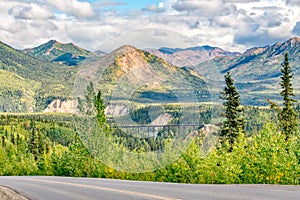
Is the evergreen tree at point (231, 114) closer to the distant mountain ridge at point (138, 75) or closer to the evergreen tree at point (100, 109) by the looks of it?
the evergreen tree at point (100, 109)

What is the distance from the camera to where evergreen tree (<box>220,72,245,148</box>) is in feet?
163

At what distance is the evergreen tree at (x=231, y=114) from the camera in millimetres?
49812

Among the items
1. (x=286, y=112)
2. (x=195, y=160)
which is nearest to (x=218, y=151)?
(x=195, y=160)

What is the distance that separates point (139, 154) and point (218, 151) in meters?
12.2

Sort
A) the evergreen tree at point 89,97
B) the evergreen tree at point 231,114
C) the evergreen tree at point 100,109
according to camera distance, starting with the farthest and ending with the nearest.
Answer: the evergreen tree at point 231,114
the evergreen tree at point 100,109
the evergreen tree at point 89,97

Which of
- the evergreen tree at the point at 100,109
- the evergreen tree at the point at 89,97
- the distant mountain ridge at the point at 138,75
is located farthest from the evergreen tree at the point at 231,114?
the distant mountain ridge at the point at 138,75

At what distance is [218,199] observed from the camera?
1135cm

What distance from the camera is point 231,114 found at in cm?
5141

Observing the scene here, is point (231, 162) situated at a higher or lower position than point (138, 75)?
lower

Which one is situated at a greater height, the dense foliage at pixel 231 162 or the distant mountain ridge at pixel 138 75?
the distant mountain ridge at pixel 138 75

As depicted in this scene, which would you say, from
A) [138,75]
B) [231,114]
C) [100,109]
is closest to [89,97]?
[100,109]

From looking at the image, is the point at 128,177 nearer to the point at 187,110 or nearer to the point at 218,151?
the point at 218,151

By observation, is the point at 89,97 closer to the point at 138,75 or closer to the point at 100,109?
the point at 100,109

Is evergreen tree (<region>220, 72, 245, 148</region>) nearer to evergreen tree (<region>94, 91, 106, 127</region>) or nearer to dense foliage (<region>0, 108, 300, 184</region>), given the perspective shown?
dense foliage (<region>0, 108, 300, 184</region>)
